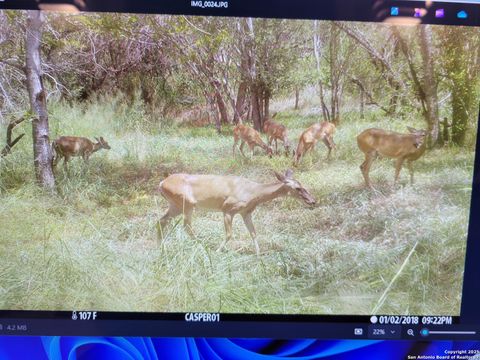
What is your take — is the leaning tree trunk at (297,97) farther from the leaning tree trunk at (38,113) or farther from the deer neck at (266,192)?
the leaning tree trunk at (38,113)

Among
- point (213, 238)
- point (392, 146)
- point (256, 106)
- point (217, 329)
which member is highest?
point (256, 106)

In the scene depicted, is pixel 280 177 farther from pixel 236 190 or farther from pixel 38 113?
pixel 38 113

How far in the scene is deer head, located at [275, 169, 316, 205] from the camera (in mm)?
1182

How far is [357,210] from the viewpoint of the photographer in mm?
1187

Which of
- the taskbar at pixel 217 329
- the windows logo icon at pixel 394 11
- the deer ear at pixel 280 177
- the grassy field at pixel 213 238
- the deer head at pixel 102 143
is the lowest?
the taskbar at pixel 217 329

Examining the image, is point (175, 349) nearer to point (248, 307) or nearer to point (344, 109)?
point (248, 307)

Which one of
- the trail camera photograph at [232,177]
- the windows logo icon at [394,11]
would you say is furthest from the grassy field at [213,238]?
the windows logo icon at [394,11]

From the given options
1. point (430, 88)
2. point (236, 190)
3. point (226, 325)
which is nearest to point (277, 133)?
point (236, 190)

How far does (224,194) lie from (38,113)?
0.50 meters

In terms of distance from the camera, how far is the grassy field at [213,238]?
3.85 feet

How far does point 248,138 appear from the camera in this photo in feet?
3.91

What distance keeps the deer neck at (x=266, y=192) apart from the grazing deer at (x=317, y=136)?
0.35 feet

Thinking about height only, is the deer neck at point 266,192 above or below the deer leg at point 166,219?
above

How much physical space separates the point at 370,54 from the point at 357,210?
379mm
